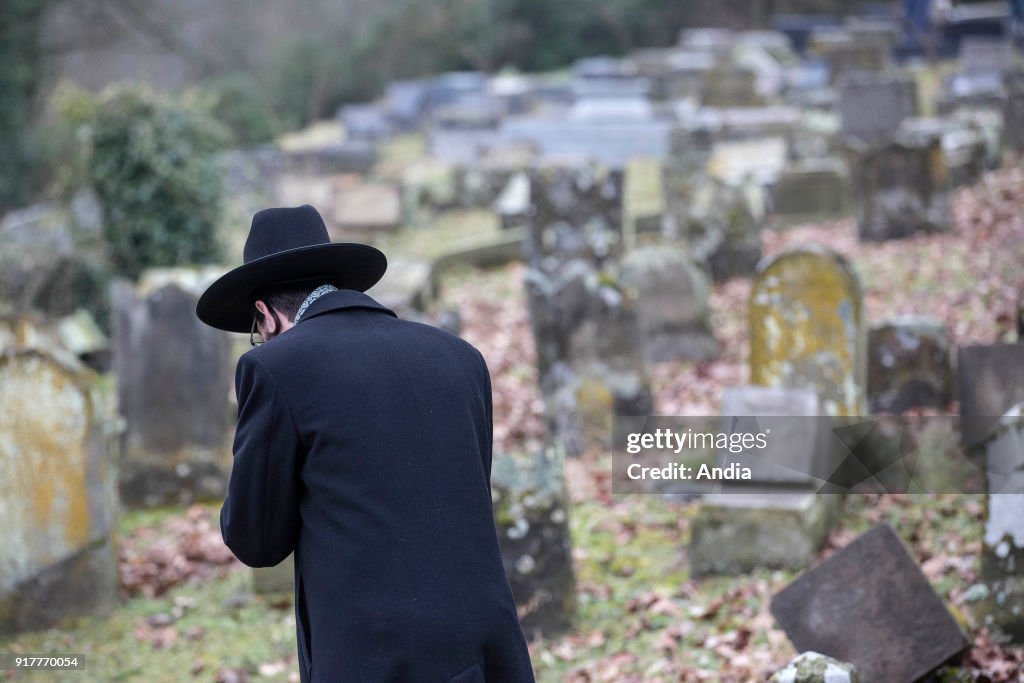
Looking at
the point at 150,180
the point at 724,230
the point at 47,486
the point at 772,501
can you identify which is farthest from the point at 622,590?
the point at 150,180

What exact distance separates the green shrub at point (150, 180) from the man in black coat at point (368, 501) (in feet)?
36.1

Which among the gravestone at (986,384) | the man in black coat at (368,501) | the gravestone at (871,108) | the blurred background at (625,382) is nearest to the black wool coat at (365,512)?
the man in black coat at (368,501)

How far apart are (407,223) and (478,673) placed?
14548 mm

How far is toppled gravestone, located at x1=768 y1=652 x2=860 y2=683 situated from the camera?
3490 mm

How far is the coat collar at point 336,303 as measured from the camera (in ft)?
9.84

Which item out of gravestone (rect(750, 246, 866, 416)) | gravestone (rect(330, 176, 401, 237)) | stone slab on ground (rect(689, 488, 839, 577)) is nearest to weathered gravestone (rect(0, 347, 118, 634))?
stone slab on ground (rect(689, 488, 839, 577))

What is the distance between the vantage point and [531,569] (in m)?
5.49

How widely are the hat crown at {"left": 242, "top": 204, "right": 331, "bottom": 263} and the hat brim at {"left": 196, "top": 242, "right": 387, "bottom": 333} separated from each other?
0.07m

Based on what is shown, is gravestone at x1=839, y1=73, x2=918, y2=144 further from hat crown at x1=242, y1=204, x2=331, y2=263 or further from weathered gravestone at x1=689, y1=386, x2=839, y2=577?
hat crown at x1=242, y1=204, x2=331, y2=263

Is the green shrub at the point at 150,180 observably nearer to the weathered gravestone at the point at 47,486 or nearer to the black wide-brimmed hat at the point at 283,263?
the weathered gravestone at the point at 47,486

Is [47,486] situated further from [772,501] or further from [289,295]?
[772,501]

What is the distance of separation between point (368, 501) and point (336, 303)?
0.57m

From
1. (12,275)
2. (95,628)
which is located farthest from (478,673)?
(12,275)

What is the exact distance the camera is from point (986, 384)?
20.2ft
